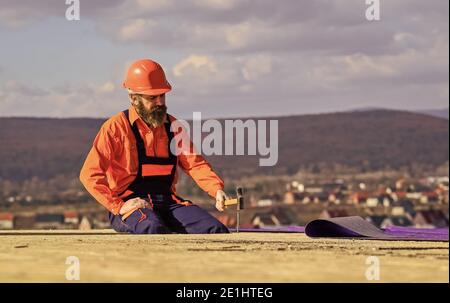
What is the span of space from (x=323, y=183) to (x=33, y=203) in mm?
51122

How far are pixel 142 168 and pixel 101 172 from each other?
50cm

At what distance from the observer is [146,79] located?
39.1 feet

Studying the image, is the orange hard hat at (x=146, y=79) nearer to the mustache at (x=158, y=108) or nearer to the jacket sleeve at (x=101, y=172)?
the mustache at (x=158, y=108)

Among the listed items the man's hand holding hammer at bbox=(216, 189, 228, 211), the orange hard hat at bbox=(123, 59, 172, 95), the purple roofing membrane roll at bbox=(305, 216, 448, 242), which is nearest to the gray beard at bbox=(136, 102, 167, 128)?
the orange hard hat at bbox=(123, 59, 172, 95)

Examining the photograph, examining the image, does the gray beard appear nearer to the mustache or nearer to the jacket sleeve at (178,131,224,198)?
the mustache

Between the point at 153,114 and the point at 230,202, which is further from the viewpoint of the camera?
the point at 153,114

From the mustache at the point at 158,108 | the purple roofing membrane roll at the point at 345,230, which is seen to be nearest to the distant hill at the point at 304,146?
the mustache at the point at 158,108

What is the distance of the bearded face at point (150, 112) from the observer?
12.0m

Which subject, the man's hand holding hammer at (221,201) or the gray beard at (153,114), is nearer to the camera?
the man's hand holding hammer at (221,201)

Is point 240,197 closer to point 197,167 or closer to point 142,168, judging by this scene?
point 197,167

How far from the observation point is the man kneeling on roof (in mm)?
11820

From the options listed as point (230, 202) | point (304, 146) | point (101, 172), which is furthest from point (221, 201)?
point (304, 146)

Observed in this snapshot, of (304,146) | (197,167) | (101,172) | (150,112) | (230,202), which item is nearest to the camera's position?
(230,202)
